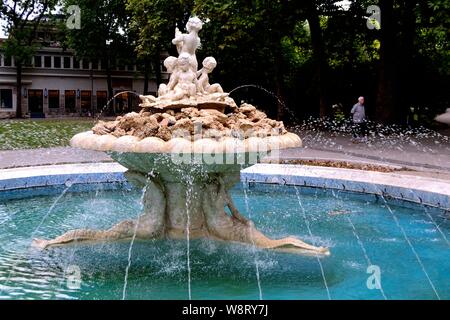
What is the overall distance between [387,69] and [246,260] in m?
16.6

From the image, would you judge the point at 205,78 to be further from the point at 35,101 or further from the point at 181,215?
the point at 35,101

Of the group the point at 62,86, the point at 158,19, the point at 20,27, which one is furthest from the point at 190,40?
the point at 62,86

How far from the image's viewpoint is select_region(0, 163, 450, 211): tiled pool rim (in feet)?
33.6

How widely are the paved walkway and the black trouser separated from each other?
0.43 m

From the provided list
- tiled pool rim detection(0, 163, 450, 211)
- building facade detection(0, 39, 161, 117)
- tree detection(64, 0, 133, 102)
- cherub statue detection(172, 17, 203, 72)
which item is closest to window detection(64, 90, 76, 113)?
building facade detection(0, 39, 161, 117)

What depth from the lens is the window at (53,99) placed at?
172ft

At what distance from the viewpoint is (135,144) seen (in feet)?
20.1

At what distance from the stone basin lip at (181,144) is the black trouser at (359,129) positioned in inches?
569

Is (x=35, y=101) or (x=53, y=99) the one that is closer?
(x=35, y=101)

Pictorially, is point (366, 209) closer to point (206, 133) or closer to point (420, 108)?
point (206, 133)

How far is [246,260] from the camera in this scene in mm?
6621

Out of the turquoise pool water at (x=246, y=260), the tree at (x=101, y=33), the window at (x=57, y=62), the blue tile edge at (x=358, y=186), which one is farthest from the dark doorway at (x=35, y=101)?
the turquoise pool water at (x=246, y=260)
